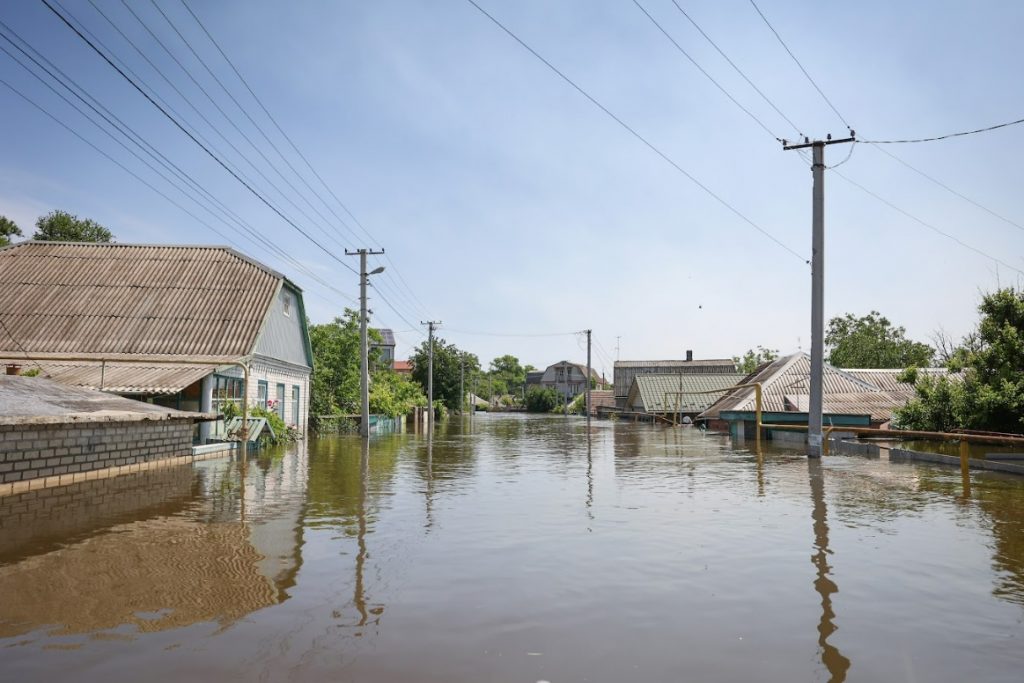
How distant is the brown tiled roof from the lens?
25.6m

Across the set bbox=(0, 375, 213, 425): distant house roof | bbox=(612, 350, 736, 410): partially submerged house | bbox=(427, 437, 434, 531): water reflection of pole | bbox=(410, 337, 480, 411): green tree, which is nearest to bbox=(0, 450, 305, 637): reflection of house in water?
bbox=(0, 375, 213, 425): distant house roof

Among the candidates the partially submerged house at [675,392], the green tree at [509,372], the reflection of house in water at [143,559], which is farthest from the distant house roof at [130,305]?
the green tree at [509,372]

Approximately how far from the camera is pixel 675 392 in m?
60.3

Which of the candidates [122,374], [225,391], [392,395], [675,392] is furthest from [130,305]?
[675,392]

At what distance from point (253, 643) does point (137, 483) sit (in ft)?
35.9

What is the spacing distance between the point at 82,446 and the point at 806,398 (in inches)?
1133

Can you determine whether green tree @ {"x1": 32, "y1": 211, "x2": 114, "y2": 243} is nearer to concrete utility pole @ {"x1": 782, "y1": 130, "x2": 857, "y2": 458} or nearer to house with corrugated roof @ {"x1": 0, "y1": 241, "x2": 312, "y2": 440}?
house with corrugated roof @ {"x1": 0, "y1": 241, "x2": 312, "y2": 440}

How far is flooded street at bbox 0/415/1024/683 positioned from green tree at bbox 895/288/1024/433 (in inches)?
321

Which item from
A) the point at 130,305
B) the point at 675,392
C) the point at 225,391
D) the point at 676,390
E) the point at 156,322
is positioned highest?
the point at 130,305

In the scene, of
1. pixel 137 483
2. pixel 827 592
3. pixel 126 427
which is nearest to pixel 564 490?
pixel 827 592

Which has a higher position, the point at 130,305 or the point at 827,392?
the point at 130,305

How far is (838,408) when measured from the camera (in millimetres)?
31953

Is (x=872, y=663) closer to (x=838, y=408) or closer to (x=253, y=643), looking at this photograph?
(x=253, y=643)

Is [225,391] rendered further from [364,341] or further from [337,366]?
[337,366]
